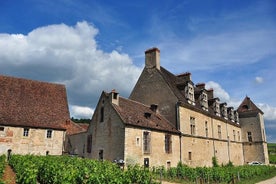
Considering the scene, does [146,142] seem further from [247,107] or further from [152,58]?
[247,107]

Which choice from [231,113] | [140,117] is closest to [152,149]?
[140,117]

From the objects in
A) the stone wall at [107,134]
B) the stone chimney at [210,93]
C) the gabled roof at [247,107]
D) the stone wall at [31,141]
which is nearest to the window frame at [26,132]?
the stone wall at [31,141]

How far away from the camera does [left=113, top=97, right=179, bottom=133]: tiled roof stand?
20.7 metres

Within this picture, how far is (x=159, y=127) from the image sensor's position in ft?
75.3

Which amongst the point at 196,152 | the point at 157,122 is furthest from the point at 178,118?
the point at 196,152

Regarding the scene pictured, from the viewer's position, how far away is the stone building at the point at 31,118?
24.6m

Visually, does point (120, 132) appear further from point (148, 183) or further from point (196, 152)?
point (196, 152)

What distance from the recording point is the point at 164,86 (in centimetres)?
2691

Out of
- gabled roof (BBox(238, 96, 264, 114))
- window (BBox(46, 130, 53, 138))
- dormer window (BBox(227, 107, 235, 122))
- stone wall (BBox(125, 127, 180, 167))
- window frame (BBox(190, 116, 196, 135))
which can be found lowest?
stone wall (BBox(125, 127, 180, 167))

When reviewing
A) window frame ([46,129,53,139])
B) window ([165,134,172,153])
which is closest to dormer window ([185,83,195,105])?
window ([165,134,172,153])

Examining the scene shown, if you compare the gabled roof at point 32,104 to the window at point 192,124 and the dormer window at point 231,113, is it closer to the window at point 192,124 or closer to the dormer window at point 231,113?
the window at point 192,124

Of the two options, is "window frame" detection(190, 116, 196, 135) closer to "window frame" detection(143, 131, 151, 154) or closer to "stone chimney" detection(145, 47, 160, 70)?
"stone chimney" detection(145, 47, 160, 70)

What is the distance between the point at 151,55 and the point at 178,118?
854 cm

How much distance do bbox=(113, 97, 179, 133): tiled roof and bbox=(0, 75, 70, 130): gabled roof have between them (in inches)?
371
